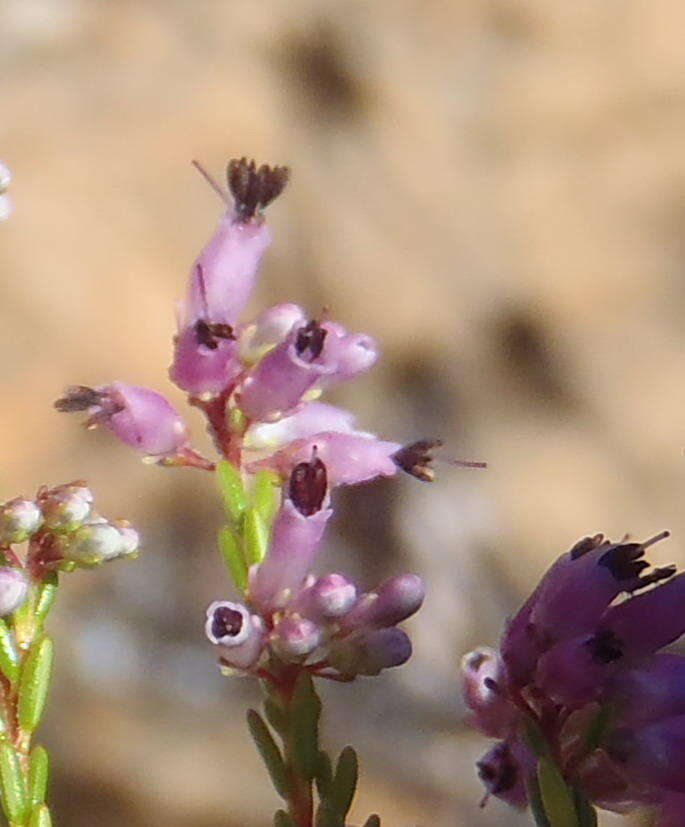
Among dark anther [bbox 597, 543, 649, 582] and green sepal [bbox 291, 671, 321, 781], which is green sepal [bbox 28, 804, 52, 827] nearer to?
green sepal [bbox 291, 671, 321, 781]

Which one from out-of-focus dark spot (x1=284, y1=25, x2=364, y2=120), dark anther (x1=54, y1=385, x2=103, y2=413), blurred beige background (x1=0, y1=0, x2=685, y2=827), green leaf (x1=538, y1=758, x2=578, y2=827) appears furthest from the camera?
out-of-focus dark spot (x1=284, y1=25, x2=364, y2=120)

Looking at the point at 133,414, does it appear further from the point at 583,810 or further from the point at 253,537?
the point at 583,810

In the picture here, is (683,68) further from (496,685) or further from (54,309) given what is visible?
(496,685)

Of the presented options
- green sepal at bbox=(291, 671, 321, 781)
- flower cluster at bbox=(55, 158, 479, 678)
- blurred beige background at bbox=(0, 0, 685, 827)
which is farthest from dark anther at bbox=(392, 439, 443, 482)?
blurred beige background at bbox=(0, 0, 685, 827)

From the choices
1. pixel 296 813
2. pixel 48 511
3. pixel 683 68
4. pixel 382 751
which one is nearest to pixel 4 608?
pixel 48 511

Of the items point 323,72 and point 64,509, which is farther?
point 323,72

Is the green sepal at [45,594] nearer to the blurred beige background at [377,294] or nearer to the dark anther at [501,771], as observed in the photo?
the dark anther at [501,771]

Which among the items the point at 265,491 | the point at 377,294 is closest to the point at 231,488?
the point at 265,491
